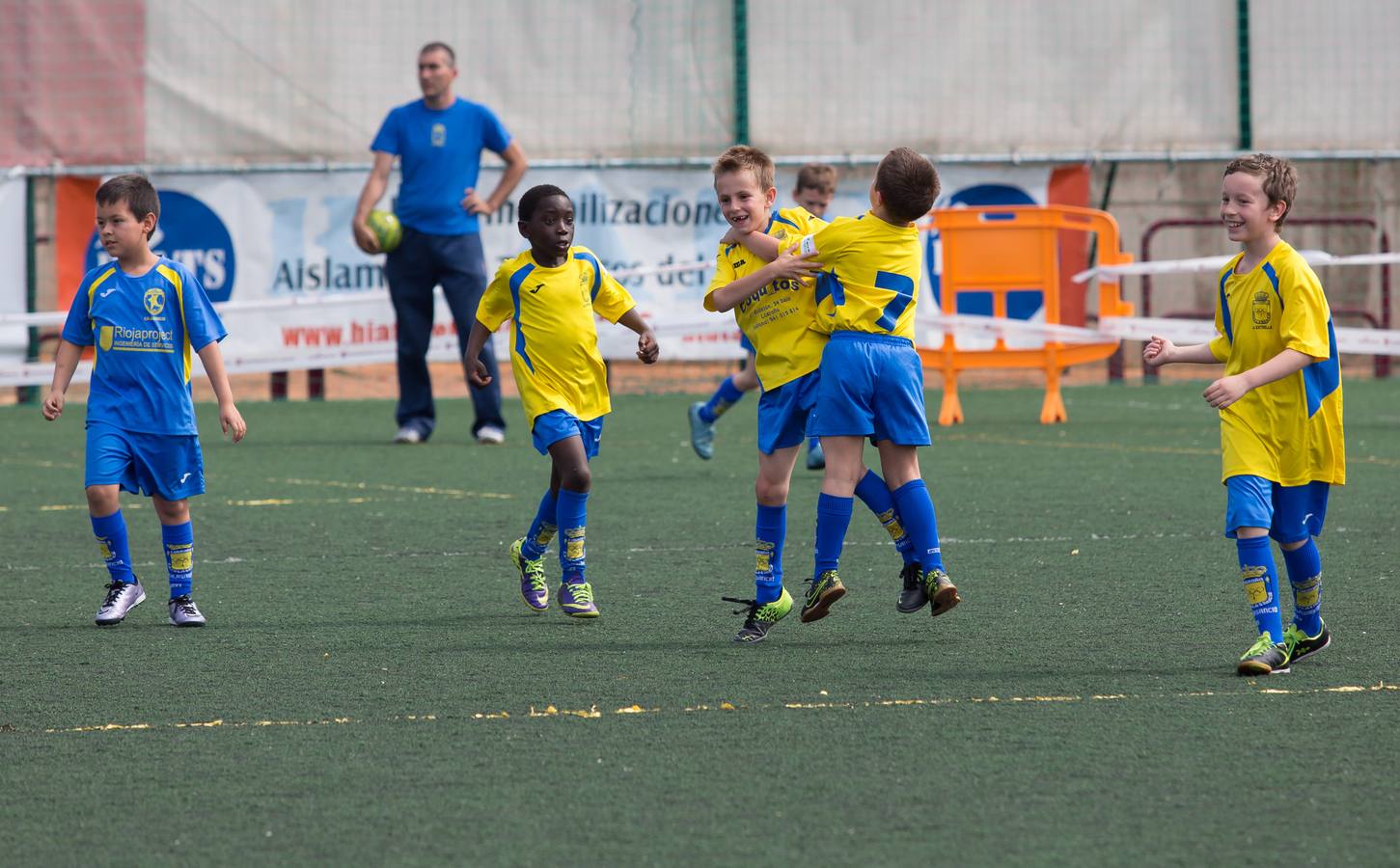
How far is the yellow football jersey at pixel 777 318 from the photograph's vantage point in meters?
5.90

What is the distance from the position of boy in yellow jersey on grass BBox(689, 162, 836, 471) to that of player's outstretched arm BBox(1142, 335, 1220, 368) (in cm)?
402

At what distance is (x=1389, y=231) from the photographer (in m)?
17.7

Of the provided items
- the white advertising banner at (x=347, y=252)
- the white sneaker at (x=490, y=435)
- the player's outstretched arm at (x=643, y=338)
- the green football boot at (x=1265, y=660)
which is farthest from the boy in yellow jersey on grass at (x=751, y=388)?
the white advertising banner at (x=347, y=252)

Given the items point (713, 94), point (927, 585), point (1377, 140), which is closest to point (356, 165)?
point (713, 94)

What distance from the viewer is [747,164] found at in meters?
5.85

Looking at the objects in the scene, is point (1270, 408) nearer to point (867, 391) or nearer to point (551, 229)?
point (867, 391)

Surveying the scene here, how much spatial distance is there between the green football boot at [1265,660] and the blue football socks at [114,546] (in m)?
3.11

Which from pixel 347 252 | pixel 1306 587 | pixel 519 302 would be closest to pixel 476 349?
pixel 519 302

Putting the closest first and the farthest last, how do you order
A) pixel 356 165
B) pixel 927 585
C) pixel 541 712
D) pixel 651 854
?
pixel 651 854, pixel 541 712, pixel 927 585, pixel 356 165

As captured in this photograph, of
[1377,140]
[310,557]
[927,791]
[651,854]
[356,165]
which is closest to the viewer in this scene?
[651,854]

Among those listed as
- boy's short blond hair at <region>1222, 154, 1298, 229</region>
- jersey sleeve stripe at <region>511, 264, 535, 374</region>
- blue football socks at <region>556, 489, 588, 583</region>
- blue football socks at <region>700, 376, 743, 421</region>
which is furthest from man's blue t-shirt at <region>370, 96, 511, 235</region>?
boy's short blond hair at <region>1222, 154, 1298, 229</region>

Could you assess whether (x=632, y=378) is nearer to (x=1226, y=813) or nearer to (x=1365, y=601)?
(x=1365, y=601)

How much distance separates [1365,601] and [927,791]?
2616mm

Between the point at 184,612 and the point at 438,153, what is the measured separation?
6.60 meters
